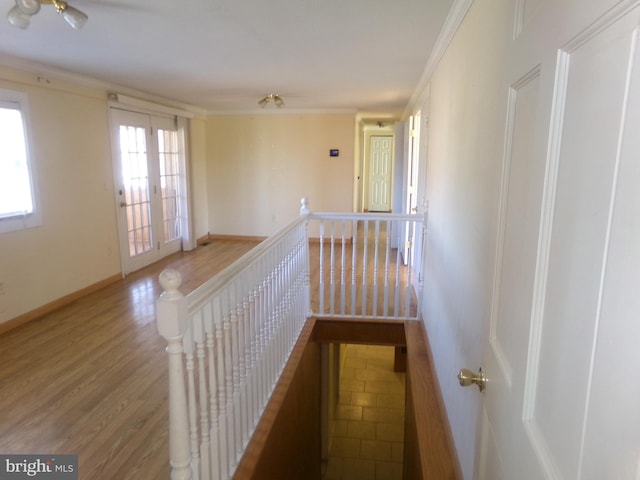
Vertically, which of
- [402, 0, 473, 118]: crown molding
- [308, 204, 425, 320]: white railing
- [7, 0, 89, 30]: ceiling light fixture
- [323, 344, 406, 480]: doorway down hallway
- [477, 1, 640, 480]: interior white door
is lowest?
[323, 344, 406, 480]: doorway down hallway

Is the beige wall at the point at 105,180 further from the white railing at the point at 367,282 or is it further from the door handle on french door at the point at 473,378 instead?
the door handle on french door at the point at 473,378

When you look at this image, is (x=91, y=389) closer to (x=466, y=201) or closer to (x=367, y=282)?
(x=466, y=201)

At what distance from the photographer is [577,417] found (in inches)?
22.3

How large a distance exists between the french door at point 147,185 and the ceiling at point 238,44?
553 mm

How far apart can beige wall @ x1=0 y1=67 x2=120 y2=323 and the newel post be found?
288 centimetres

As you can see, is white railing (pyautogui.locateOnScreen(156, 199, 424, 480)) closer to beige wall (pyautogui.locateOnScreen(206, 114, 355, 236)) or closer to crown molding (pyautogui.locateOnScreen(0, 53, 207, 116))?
crown molding (pyautogui.locateOnScreen(0, 53, 207, 116))

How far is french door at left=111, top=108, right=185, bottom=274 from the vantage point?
4887 millimetres

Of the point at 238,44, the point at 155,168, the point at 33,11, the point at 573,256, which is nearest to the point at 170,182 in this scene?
the point at 155,168

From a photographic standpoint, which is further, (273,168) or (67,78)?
(273,168)

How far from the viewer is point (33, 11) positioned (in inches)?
78.3

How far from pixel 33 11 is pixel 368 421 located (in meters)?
4.83

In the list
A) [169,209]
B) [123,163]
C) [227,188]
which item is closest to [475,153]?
[123,163]

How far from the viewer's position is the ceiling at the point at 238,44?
229cm

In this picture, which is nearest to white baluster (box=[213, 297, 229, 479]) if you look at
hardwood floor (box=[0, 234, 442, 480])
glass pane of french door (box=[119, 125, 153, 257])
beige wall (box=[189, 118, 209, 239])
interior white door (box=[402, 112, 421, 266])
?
hardwood floor (box=[0, 234, 442, 480])
